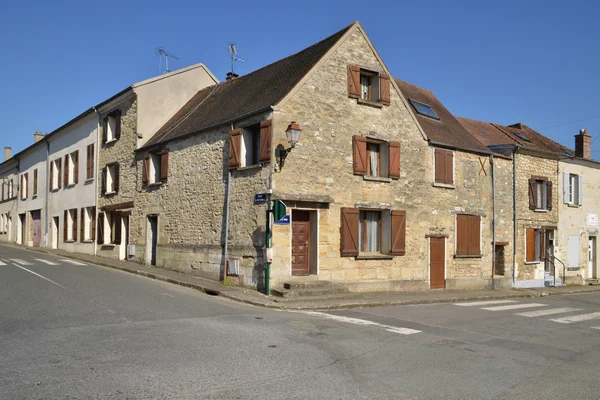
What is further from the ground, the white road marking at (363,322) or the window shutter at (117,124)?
the window shutter at (117,124)

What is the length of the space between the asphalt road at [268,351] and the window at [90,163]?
13052mm

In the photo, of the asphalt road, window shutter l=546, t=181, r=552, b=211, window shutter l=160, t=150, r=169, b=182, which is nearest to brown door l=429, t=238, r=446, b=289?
the asphalt road

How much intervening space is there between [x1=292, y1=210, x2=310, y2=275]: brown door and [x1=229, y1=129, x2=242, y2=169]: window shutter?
2296 mm

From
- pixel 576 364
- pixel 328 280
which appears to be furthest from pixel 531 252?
pixel 576 364

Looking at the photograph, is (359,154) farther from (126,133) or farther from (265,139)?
(126,133)

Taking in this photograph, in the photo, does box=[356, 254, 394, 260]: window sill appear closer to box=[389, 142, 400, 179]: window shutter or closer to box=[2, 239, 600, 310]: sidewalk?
box=[2, 239, 600, 310]: sidewalk

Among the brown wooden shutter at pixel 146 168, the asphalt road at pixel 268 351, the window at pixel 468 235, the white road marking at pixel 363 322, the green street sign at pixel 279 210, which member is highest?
the brown wooden shutter at pixel 146 168

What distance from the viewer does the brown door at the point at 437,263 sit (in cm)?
1833

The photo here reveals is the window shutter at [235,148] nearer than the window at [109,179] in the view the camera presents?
Yes

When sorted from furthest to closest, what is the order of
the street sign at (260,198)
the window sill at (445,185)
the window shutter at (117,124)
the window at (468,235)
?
the window shutter at (117,124) → the window at (468,235) → the window sill at (445,185) → the street sign at (260,198)

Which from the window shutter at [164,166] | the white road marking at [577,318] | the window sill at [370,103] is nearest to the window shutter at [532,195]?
the window sill at [370,103]

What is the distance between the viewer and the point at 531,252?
72.8ft

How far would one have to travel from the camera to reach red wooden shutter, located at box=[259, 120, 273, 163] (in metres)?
14.6

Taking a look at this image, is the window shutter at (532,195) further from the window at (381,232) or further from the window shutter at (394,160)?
the window shutter at (394,160)
